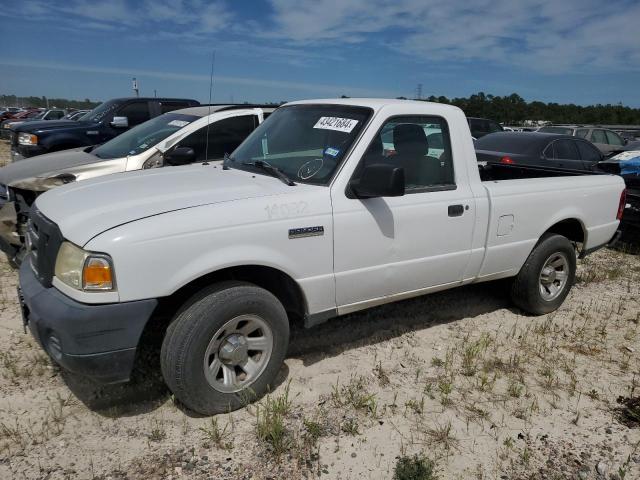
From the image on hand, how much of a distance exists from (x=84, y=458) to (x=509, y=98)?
45922mm

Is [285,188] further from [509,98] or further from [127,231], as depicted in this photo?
[509,98]

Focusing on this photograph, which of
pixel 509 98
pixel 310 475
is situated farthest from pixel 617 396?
pixel 509 98

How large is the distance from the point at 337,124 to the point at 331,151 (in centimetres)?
27

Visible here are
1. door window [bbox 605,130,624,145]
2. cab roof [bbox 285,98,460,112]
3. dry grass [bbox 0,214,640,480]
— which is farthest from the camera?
door window [bbox 605,130,624,145]

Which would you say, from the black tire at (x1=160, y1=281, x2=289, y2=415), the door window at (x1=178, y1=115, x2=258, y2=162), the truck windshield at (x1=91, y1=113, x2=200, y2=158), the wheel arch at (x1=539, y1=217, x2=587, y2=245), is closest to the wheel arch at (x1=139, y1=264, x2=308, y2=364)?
the black tire at (x1=160, y1=281, x2=289, y2=415)

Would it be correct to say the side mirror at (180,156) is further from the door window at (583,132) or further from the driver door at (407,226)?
the door window at (583,132)

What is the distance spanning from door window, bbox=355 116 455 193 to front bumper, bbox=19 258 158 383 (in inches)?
75.5

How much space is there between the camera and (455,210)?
13.0ft

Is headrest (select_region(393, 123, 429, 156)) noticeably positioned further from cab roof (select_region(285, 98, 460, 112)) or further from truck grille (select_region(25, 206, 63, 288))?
truck grille (select_region(25, 206, 63, 288))

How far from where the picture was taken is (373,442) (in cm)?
304

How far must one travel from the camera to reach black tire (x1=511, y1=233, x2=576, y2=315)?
4.78 metres

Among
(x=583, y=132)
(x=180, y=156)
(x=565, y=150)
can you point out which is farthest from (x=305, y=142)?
(x=583, y=132)

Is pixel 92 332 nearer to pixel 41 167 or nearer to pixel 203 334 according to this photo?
pixel 203 334

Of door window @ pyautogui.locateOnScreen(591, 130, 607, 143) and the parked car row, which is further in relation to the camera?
door window @ pyautogui.locateOnScreen(591, 130, 607, 143)
